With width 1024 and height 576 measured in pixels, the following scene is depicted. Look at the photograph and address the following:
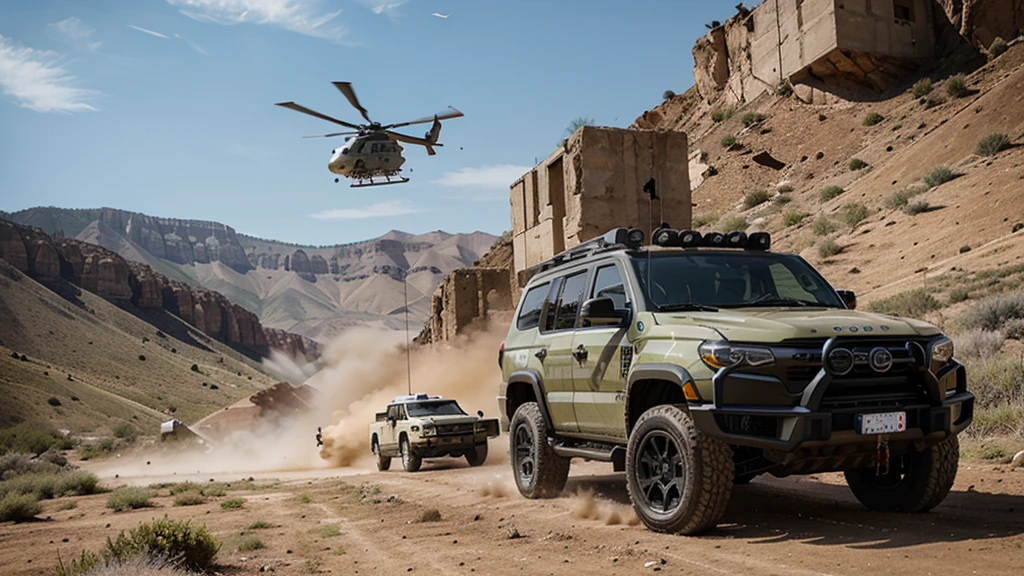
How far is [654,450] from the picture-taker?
249 inches

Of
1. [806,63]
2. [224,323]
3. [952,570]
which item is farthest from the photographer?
[224,323]

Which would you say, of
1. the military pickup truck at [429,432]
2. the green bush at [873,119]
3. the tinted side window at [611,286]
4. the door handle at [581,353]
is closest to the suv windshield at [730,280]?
the tinted side window at [611,286]

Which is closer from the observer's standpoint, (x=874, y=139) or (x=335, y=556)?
(x=335, y=556)

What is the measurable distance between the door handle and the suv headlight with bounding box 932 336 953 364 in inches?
110

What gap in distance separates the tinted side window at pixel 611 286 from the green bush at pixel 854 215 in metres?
25.4

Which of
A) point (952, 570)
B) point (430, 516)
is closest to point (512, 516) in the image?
point (430, 516)

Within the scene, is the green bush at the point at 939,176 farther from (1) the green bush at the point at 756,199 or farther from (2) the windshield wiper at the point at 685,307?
(2) the windshield wiper at the point at 685,307

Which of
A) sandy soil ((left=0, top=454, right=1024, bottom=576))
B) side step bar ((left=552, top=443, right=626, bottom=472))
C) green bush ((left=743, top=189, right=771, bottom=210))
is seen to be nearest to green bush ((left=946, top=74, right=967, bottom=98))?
green bush ((left=743, top=189, right=771, bottom=210))

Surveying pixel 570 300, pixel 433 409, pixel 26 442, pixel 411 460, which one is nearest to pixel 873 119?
pixel 433 409

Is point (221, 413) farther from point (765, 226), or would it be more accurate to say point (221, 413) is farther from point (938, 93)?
point (938, 93)

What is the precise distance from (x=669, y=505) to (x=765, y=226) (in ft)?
103

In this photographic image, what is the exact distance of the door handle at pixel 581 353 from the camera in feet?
24.4

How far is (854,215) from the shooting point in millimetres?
31016

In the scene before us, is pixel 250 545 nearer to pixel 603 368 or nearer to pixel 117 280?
pixel 603 368
